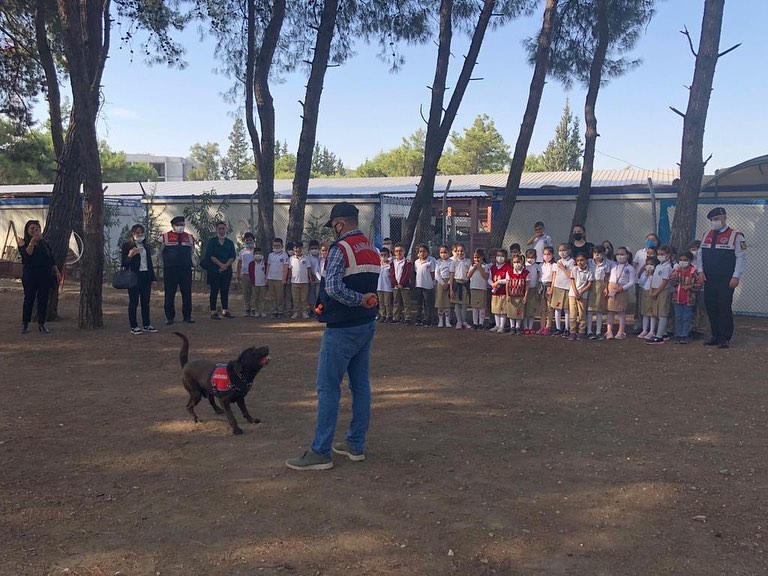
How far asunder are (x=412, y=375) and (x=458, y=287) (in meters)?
4.01

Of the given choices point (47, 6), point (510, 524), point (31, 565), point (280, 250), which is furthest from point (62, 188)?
point (510, 524)

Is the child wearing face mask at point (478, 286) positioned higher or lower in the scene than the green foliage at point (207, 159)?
lower

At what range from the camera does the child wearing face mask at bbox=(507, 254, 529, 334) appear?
37.4 feet

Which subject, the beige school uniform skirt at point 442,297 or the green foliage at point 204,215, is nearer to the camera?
the beige school uniform skirt at point 442,297

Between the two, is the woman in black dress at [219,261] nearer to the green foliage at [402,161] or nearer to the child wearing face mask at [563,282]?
the child wearing face mask at [563,282]

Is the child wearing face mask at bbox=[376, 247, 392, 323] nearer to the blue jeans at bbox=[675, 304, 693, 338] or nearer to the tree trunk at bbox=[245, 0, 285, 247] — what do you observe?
the tree trunk at bbox=[245, 0, 285, 247]

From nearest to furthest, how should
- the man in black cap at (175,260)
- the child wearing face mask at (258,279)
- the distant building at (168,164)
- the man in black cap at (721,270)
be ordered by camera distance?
1. the man in black cap at (721,270)
2. the man in black cap at (175,260)
3. the child wearing face mask at (258,279)
4. the distant building at (168,164)

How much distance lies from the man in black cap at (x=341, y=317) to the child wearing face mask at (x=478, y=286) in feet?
22.5

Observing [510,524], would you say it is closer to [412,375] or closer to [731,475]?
[731,475]

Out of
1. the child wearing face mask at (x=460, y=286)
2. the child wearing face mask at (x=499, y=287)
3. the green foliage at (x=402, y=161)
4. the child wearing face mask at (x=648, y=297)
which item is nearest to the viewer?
the child wearing face mask at (x=648, y=297)

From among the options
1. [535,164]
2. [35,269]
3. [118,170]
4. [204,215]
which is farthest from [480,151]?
[35,269]

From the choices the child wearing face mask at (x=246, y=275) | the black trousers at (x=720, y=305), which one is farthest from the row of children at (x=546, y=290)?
the child wearing face mask at (x=246, y=275)

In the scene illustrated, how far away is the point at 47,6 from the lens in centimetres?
1527

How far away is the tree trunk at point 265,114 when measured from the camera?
1573 centimetres
